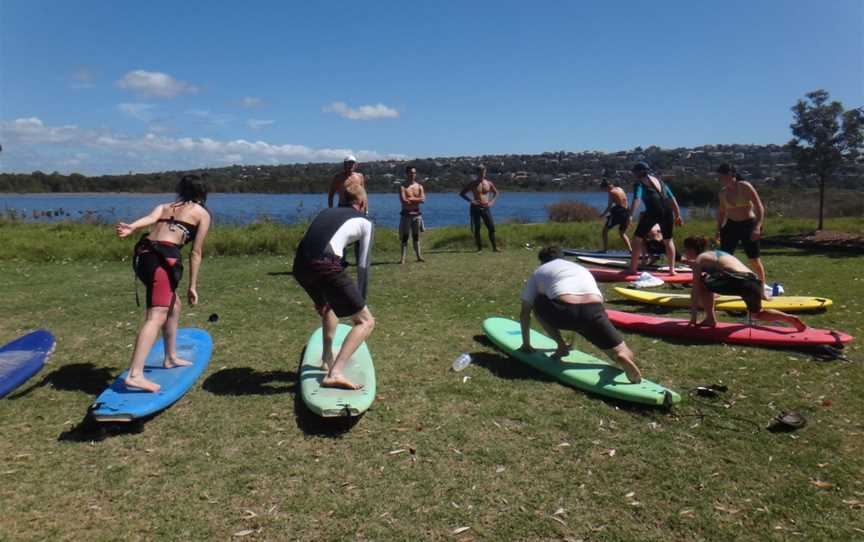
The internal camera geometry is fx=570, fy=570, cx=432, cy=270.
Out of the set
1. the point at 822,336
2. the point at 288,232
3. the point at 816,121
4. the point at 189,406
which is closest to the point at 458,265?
the point at 288,232

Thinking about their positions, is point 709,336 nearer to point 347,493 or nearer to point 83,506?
point 347,493

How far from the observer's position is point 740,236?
8281 millimetres

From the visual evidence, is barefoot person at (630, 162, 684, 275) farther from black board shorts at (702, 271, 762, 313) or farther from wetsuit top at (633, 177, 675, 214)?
black board shorts at (702, 271, 762, 313)

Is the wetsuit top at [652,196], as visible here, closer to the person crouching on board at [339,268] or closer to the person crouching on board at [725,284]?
the person crouching on board at [725,284]

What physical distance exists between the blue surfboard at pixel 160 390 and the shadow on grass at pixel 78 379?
44 centimetres

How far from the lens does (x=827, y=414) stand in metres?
4.76

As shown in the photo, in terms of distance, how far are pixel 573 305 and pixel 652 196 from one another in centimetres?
561

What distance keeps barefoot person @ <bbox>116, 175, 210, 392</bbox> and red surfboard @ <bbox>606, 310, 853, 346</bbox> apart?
5130mm

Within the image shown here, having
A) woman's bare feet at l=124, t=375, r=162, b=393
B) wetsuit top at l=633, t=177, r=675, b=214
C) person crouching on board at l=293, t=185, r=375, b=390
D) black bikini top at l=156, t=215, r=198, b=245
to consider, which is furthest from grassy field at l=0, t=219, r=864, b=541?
wetsuit top at l=633, t=177, r=675, b=214

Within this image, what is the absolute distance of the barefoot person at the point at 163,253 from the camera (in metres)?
4.83

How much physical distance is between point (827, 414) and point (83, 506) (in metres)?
5.59

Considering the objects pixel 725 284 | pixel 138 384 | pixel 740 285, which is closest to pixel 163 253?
pixel 138 384

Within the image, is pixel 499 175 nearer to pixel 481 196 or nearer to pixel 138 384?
pixel 481 196

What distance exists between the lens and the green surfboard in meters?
4.46
